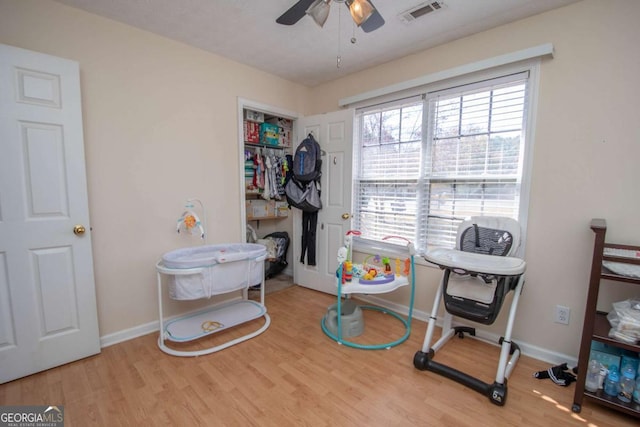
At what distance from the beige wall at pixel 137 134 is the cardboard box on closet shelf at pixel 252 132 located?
43 centimetres

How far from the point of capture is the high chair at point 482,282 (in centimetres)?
163

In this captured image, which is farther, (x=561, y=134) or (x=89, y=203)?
(x=89, y=203)

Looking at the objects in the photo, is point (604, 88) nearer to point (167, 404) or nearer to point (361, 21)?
point (361, 21)

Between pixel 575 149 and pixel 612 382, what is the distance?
4.63 ft

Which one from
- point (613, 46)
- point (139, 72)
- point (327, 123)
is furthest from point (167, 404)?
point (613, 46)

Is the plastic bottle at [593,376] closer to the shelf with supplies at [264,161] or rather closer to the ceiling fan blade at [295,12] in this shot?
the ceiling fan blade at [295,12]

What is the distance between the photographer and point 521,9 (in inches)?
74.4

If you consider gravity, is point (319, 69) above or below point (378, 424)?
above

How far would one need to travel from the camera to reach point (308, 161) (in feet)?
10.2

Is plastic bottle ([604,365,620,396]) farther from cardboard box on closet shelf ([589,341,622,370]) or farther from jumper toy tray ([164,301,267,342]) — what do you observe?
jumper toy tray ([164,301,267,342])

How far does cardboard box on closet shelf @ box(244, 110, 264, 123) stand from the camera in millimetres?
3184

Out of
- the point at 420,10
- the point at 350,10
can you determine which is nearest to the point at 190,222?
the point at 350,10

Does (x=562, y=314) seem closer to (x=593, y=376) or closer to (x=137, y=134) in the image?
(x=593, y=376)

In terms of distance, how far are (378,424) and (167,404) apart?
1186mm
